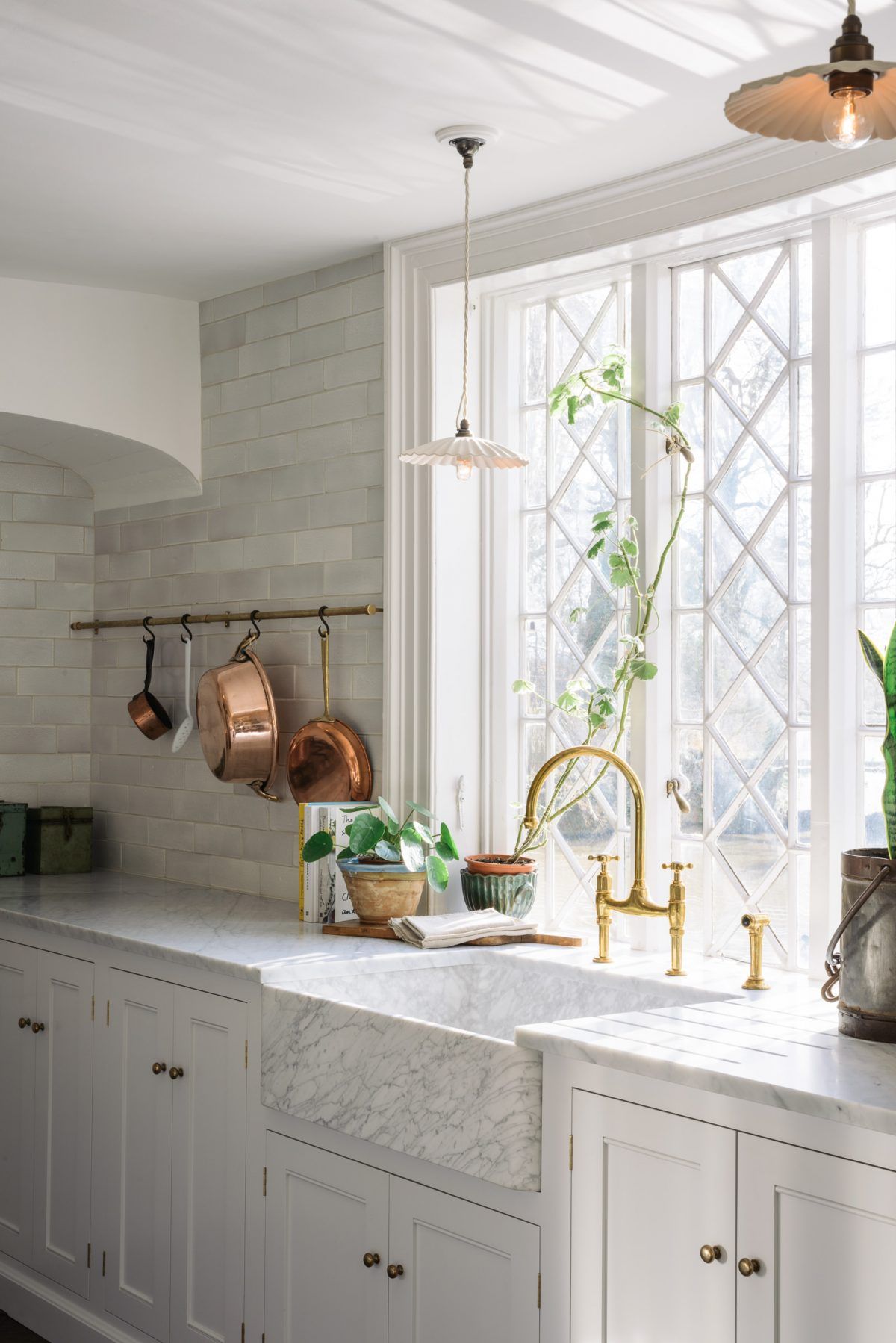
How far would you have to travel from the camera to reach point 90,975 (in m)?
3.16

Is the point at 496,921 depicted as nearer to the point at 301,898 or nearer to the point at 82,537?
the point at 301,898

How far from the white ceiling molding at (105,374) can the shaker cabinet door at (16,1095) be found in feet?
4.58

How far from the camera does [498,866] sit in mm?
3096

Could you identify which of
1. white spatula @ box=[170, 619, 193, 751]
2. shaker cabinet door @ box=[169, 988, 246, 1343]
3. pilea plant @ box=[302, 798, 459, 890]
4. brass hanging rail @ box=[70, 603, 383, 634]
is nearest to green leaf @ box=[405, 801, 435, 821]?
pilea plant @ box=[302, 798, 459, 890]

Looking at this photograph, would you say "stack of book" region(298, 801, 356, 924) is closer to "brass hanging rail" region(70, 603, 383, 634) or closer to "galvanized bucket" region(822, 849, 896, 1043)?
"brass hanging rail" region(70, 603, 383, 634)

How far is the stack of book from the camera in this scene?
3.20m

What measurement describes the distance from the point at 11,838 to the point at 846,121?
10.6ft

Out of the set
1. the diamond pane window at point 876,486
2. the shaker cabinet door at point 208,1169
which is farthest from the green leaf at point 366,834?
the diamond pane window at point 876,486

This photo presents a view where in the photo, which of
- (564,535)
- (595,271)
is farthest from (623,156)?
(564,535)

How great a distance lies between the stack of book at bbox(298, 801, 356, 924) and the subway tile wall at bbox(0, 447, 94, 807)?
1.35 m

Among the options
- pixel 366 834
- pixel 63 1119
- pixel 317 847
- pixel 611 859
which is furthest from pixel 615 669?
pixel 63 1119

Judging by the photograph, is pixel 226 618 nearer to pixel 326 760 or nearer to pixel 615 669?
pixel 326 760

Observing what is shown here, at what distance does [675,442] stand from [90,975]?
1.77 m

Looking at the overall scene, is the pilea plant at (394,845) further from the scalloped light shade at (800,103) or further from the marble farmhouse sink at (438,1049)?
the scalloped light shade at (800,103)
